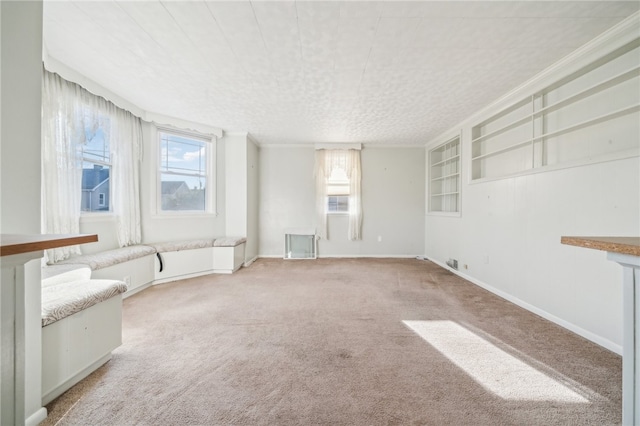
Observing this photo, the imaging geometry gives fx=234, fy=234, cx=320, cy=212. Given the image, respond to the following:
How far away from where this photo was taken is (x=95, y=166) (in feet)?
9.58

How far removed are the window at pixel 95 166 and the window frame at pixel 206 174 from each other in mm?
629

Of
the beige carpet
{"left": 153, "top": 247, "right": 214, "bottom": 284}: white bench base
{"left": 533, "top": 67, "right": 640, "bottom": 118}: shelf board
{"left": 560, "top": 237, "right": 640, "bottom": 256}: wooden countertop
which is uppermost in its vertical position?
{"left": 533, "top": 67, "right": 640, "bottom": 118}: shelf board

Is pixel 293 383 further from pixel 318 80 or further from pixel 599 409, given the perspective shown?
pixel 318 80

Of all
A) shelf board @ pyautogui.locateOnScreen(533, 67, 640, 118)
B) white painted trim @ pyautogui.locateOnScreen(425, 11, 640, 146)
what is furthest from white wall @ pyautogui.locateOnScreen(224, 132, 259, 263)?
shelf board @ pyautogui.locateOnScreen(533, 67, 640, 118)

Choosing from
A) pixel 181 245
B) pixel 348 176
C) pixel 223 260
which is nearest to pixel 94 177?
pixel 181 245

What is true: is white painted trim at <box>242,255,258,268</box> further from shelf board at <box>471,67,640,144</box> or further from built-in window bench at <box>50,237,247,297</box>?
shelf board at <box>471,67,640,144</box>

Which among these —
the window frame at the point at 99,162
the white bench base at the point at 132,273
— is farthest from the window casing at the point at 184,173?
the white bench base at the point at 132,273

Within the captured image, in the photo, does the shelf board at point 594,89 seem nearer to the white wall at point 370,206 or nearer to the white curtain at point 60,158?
the white wall at point 370,206

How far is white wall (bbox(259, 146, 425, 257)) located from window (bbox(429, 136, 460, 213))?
0.84 ft

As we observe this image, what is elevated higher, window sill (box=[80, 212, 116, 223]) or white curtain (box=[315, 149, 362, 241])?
white curtain (box=[315, 149, 362, 241])

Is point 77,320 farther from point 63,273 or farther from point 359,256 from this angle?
point 359,256

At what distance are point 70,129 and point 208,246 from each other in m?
2.22

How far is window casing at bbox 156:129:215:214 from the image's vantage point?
3.81 meters

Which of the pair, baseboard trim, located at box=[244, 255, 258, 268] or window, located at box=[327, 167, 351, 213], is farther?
window, located at box=[327, 167, 351, 213]
